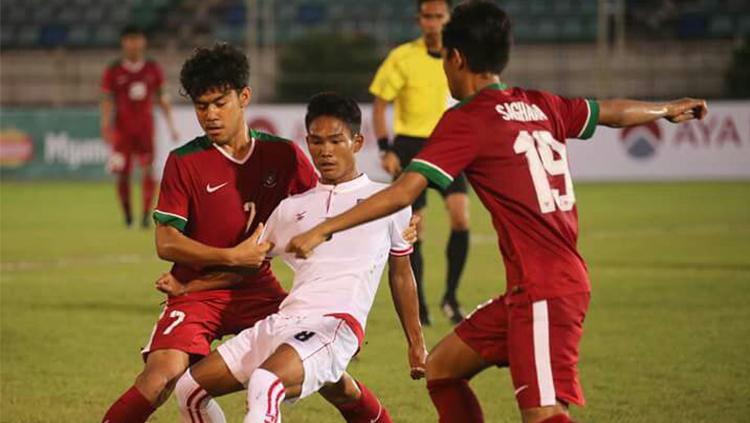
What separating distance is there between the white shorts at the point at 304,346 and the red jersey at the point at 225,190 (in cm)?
54

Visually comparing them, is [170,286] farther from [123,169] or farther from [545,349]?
[123,169]

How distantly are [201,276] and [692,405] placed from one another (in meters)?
2.86

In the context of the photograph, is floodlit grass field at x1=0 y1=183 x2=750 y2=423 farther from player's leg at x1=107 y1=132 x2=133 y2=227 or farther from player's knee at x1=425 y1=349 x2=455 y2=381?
player's knee at x1=425 y1=349 x2=455 y2=381

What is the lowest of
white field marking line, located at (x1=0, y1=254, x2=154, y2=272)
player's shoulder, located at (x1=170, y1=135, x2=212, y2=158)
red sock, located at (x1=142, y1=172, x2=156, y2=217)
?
red sock, located at (x1=142, y1=172, x2=156, y2=217)

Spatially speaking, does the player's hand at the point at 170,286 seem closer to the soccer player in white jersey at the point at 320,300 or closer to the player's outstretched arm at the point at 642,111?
the soccer player in white jersey at the point at 320,300

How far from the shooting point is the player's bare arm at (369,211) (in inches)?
172

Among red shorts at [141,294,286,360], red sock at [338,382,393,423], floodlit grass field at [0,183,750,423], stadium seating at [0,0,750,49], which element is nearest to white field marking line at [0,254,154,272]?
floodlit grass field at [0,183,750,423]

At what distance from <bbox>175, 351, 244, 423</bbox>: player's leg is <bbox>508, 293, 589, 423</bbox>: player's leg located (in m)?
1.16

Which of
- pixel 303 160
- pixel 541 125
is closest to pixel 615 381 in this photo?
pixel 303 160

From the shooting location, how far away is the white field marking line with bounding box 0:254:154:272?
43.8 ft

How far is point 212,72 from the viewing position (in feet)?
18.1

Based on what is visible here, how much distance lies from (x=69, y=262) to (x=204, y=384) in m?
9.11

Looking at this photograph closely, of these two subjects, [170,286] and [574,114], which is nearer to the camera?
[574,114]

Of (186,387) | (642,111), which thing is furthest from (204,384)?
(642,111)
